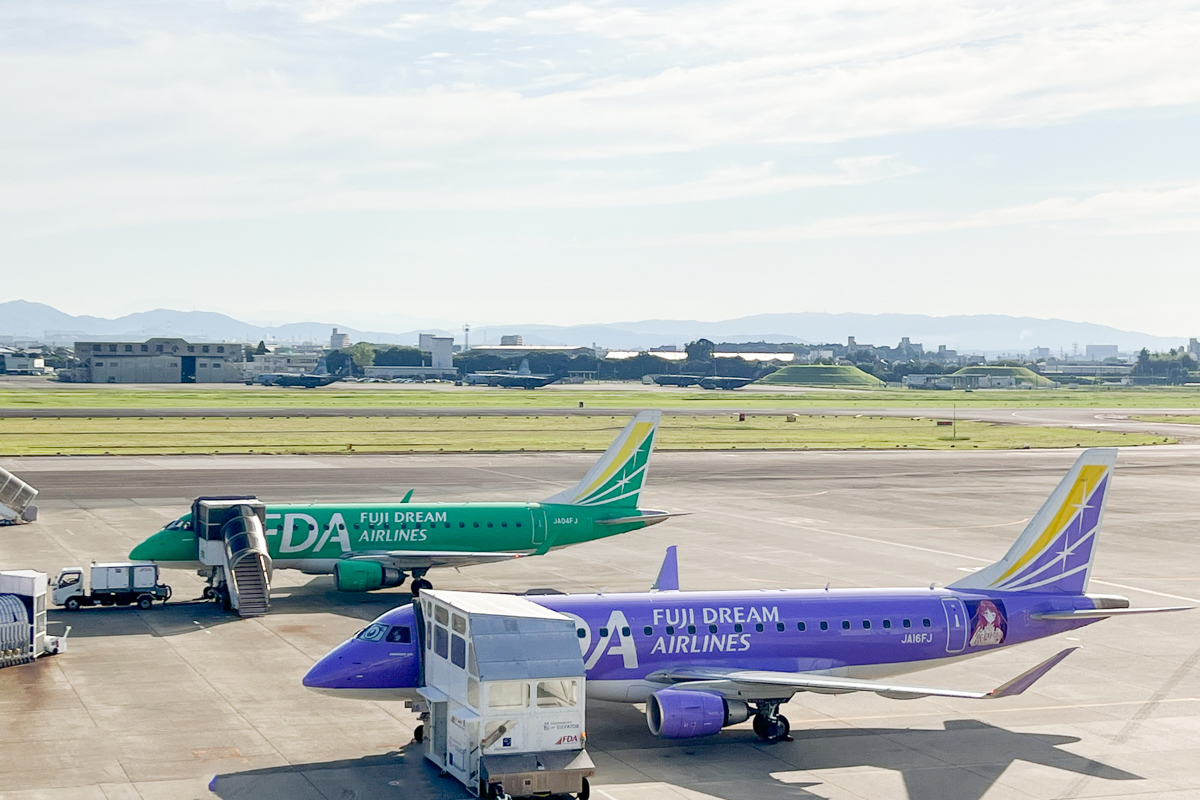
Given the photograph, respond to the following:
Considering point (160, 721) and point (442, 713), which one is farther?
point (160, 721)

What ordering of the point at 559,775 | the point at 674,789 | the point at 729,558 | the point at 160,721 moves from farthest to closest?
the point at 729,558
the point at 160,721
the point at 674,789
the point at 559,775

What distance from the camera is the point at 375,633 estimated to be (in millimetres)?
30906

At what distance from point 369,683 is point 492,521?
2413cm

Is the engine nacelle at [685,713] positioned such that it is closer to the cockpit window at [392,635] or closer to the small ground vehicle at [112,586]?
the cockpit window at [392,635]

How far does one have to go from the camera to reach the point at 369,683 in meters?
29.9

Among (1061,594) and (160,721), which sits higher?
(1061,594)

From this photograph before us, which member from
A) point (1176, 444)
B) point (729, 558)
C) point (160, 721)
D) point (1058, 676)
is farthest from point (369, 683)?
point (1176, 444)

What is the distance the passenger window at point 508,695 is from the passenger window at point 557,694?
0.34 m

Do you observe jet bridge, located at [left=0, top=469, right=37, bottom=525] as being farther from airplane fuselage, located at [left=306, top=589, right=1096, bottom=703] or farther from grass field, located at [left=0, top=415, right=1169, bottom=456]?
airplane fuselage, located at [left=306, top=589, right=1096, bottom=703]

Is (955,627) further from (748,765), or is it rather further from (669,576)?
(669,576)

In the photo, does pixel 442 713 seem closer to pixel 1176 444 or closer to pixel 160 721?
pixel 160 721

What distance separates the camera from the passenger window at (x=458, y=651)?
27109 mm

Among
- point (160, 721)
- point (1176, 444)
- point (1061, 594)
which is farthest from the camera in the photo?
point (1176, 444)

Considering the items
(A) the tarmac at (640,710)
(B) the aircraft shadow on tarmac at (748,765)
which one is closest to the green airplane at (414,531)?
(A) the tarmac at (640,710)
